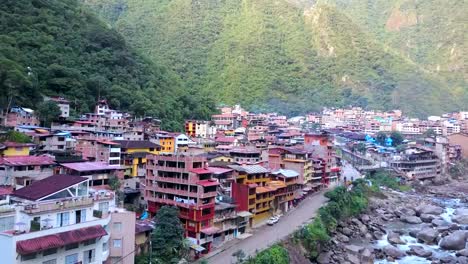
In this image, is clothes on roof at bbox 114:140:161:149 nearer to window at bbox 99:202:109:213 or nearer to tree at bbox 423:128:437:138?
window at bbox 99:202:109:213

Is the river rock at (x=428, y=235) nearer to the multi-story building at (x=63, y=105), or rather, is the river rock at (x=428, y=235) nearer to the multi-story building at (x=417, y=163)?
the multi-story building at (x=417, y=163)

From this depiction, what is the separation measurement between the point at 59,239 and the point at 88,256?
2220 millimetres

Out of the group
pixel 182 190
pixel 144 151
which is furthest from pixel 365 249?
pixel 144 151

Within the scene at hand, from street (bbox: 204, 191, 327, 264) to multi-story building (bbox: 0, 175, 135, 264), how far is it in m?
7.90

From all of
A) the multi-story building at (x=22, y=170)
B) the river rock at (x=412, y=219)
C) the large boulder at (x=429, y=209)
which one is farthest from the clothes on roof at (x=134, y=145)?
Answer: the large boulder at (x=429, y=209)

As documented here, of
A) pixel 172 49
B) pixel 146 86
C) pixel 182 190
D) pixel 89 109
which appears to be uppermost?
pixel 172 49

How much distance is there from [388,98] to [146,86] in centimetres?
8622

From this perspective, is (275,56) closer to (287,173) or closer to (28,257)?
(287,173)

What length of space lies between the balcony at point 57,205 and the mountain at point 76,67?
31574 mm

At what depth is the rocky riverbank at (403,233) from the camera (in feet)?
122

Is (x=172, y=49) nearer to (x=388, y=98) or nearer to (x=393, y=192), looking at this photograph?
(x=388, y=98)

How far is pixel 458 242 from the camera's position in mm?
40625

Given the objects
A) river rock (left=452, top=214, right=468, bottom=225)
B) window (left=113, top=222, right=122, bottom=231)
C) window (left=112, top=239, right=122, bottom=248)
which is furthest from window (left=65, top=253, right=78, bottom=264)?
river rock (left=452, top=214, right=468, bottom=225)

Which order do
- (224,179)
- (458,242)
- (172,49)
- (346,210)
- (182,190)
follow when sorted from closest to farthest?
1. (182,190)
2. (224,179)
3. (458,242)
4. (346,210)
5. (172,49)
